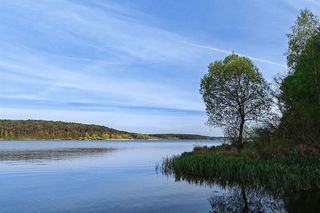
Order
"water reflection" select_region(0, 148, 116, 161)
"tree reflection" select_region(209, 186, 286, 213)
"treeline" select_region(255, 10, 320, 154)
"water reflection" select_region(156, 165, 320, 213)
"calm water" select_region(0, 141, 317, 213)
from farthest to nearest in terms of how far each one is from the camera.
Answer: "water reflection" select_region(0, 148, 116, 161) < "treeline" select_region(255, 10, 320, 154) < "calm water" select_region(0, 141, 317, 213) < "tree reflection" select_region(209, 186, 286, 213) < "water reflection" select_region(156, 165, 320, 213)

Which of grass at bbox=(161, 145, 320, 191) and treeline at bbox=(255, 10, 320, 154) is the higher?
treeline at bbox=(255, 10, 320, 154)

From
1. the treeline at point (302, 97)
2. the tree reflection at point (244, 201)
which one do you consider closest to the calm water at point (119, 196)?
the tree reflection at point (244, 201)

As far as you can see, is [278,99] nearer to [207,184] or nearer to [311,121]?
[311,121]

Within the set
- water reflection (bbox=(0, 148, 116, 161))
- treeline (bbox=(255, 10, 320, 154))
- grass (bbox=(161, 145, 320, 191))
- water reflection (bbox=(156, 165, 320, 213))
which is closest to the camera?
water reflection (bbox=(156, 165, 320, 213))

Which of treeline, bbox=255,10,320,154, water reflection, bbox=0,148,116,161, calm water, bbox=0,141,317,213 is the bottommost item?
calm water, bbox=0,141,317,213

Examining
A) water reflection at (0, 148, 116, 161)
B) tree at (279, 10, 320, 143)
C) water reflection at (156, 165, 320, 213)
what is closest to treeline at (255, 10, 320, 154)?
tree at (279, 10, 320, 143)

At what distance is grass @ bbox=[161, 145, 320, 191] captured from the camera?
838 inches

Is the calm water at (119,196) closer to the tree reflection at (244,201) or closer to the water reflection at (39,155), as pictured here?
the tree reflection at (244,201)

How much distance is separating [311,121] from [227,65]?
1624 centimetres

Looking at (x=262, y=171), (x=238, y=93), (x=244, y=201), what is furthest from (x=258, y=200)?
(x=238, y=93)

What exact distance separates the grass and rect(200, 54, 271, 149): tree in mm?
15057

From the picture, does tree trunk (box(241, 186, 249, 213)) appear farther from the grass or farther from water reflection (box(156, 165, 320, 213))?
the grass

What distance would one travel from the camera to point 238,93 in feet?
145

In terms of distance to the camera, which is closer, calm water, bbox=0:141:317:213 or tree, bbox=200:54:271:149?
calm water, bbox=0:141:317:213
